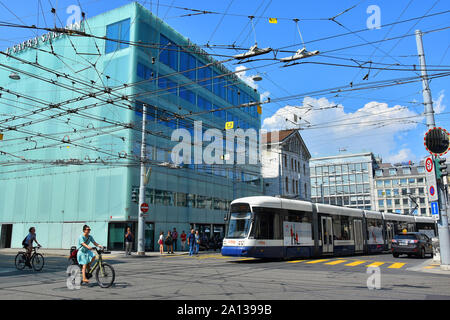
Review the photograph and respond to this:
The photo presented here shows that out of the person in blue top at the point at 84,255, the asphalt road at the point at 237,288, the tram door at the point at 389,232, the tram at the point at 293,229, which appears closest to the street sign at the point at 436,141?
the asphalt road at the point at 237,288

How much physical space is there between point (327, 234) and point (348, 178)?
87315mm

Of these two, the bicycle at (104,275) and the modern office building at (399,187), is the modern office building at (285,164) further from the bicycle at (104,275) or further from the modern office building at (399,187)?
the modern office building at (399,187)

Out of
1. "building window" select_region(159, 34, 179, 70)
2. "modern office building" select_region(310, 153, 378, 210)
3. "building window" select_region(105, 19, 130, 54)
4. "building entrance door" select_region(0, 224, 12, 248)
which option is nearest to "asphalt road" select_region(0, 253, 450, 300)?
"building window" select_region(105, 19, 130, 54)

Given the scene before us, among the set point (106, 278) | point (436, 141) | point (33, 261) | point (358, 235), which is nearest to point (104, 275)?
point (106, 278)

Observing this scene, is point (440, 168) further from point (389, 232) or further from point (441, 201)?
point (389, 232)

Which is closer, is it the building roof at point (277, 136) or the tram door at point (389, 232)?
the tram door at point (389, 232)

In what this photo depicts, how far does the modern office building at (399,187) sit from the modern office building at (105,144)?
76251mm

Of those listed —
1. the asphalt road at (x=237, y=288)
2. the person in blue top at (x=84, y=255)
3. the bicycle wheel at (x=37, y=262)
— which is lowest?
the asphalt road at (x=237, y=288)

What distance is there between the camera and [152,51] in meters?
31.4

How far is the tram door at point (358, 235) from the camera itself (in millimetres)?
24766

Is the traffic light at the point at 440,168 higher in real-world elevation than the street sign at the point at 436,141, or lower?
lower
